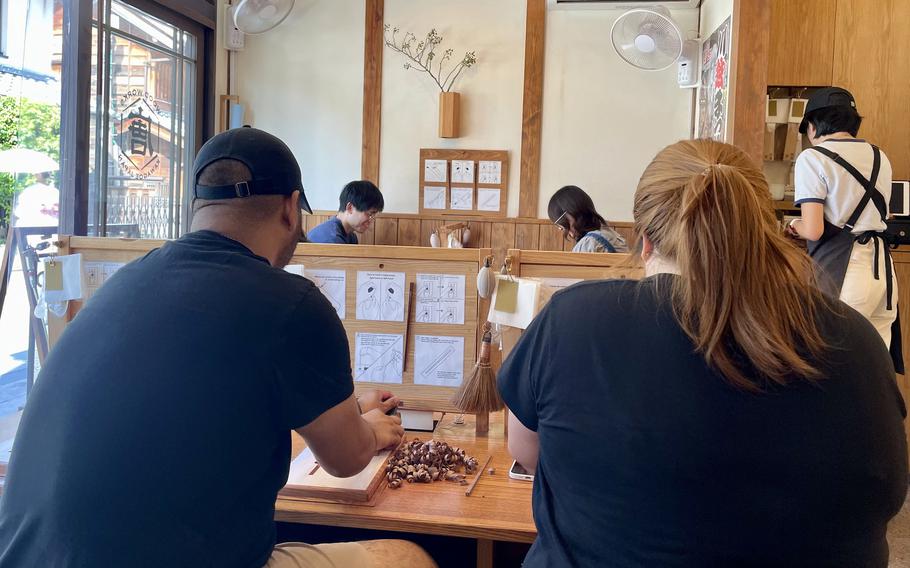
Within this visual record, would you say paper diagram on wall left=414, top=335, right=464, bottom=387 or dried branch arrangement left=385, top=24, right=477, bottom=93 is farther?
dried branch arrangement left=385, top=24, right=477, bottom=93

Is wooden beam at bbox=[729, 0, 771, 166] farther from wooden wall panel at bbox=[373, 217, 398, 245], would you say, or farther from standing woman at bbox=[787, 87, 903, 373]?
wooden wall panel at bbox=[373, 217, 398, 245]

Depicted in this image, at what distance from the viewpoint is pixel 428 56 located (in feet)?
17.3

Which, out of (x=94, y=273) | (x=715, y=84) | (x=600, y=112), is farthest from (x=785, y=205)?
(x=94, y=273)

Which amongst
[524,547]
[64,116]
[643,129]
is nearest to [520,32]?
[643,129]

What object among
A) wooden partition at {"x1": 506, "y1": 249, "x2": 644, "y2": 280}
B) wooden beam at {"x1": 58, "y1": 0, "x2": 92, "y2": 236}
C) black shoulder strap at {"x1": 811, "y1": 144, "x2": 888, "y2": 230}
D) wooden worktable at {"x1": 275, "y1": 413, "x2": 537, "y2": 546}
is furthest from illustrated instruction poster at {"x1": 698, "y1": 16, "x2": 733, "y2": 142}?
wooden beam at {"x1": 58, "y1": 0, "x2": 92, "y2": 236}

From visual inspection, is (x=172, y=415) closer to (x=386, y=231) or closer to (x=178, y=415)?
(x=178, y=415)

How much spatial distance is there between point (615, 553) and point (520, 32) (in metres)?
4.67

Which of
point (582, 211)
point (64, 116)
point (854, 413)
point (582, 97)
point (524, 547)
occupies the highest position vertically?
point (582, 97)

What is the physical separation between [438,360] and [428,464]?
1.10 ft

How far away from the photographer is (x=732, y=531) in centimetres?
93

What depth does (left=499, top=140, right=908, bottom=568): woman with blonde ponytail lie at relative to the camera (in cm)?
93

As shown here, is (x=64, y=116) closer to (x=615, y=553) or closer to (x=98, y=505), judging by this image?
(x=98, y=505)

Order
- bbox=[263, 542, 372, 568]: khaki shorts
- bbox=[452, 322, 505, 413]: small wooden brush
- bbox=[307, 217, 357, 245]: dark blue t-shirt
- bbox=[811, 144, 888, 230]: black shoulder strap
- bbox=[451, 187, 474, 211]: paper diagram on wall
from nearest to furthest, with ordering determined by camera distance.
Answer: bbox=[263, 542, 372, 568]: khaki shorts
bbox=[452, 322, 505, 413]: small wooden brush
bbox=[811, 144, 888, 230]: black shoulder strap
bbox=[307, 217, 357, 245]: dark blue t-shirt
bbox=[451, 187, 474, 211]: paper diagram on wall

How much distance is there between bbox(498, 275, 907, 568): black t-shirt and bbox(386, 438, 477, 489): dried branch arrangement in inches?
A: 21.3
